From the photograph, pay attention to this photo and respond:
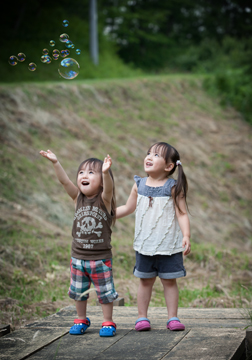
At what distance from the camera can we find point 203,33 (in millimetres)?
34750

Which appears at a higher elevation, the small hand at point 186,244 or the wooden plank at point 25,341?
the small hand at point 186,244

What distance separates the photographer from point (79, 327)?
10.8ft

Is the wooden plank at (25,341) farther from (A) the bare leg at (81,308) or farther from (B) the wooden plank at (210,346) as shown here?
(B) the wooden plank at (210,346)

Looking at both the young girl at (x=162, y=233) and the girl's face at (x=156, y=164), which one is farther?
the girl's face at (x=156, y=164)

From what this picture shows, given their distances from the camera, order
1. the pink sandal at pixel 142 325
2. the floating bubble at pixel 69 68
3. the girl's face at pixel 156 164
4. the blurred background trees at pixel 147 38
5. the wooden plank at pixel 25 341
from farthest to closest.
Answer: the blurred background trees at pixel 147 38
the floating bubble at pixel 69 68
the girl's face at pixel 156 164
the pink sandal at pixel 142 325
the wooden plank at pixel 25 341

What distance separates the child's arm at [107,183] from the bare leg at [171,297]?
77 cm

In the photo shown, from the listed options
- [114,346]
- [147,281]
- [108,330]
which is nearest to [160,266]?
[147,281]

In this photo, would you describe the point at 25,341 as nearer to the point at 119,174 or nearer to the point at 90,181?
the point at 90,181

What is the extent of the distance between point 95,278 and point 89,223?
0.43 m

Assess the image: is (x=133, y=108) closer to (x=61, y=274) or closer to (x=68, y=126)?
(x=68, y=126)

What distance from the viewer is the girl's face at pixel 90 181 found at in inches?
138

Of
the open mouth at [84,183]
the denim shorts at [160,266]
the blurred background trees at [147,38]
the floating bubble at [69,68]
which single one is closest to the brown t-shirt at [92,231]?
the open mouth at [84,183]

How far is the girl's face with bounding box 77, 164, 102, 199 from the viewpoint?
3.51 m

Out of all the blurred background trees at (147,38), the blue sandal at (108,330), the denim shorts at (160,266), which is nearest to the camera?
the blue sandal at (108,330)
